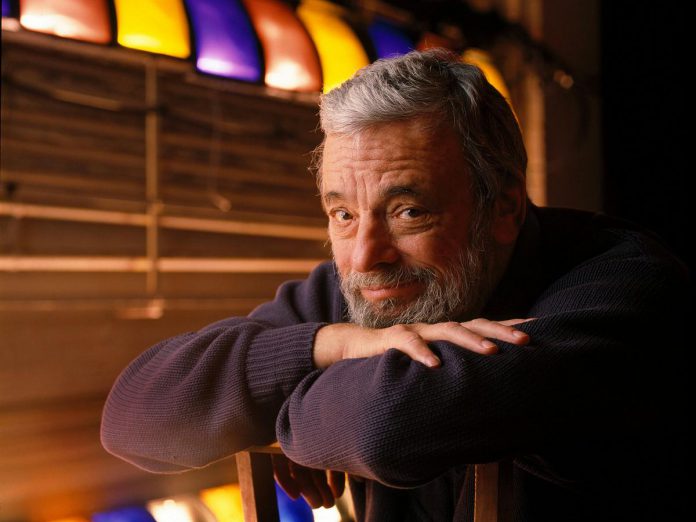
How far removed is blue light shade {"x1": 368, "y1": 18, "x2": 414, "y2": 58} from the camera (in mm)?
3406

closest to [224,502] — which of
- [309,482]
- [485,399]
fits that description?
[309,482]

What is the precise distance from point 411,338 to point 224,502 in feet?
7.34

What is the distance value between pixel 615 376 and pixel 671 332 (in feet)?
0.75

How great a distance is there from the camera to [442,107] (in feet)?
4.74

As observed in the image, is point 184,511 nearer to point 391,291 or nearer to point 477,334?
point 391,291

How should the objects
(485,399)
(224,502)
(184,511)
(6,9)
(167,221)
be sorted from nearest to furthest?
1. (485,399)
2. (6,9)
3. (184,511)
4. (224,502)
5. (167,221)

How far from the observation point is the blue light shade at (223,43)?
2500 mm

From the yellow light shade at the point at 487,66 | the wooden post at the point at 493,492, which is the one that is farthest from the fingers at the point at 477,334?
the yellow light shade at the point at 487,66

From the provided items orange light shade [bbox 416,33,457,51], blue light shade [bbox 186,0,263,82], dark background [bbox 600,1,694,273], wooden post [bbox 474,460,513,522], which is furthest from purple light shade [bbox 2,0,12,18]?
dark background [bbox 600,1,694,273]

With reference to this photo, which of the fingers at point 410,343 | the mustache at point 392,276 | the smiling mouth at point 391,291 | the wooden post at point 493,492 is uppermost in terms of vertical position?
the mustache at point 392,276

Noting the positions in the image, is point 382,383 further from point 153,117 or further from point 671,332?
point 153,117

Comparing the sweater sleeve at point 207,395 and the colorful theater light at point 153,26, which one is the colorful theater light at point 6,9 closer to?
the colorful theater light at point 153,26

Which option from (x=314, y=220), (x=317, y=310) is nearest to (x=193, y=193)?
(x=314, y=220)

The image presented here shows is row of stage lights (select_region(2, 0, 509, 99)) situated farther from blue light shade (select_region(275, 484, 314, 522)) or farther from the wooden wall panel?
blue light shade (select_region(275, 484, 314, 522))
